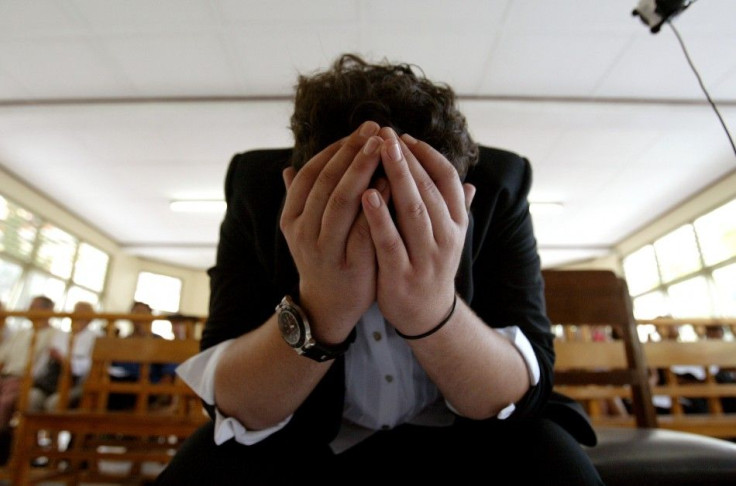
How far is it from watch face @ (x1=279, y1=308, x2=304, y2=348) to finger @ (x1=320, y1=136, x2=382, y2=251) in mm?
106

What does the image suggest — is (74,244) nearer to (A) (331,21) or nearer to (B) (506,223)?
(A) (331,21)

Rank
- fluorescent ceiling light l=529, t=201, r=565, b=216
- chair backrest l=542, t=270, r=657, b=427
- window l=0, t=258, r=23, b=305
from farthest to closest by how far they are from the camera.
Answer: fluorescent ceiling light l=529, t=201, r=565, b=216 < window l=0, t=258, r=23, b=305 < chair backrest l=542, t=270, r=657, b=427

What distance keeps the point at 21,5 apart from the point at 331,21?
183 centimetres

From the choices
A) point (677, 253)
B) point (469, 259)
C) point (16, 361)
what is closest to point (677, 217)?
point (677, 253)

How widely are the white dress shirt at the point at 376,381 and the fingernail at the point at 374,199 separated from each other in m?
0.26

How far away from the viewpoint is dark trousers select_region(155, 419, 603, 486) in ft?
1.70

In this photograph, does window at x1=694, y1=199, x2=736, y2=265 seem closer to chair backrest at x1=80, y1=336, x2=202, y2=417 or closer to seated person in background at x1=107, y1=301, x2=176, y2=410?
chair backrest at x1=80, y1=336, x2=202, y2=417

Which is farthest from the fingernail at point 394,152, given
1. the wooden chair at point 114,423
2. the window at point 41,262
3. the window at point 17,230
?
the window at point 17,230

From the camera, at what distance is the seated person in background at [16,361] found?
2.52m

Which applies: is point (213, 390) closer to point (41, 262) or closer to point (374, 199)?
point (374, 199)

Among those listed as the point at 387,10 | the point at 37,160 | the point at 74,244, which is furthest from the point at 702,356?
the point at 74,244

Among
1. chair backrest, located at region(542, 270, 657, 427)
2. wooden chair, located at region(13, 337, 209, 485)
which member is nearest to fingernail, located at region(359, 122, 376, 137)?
chair backrest, located at region(542, 270, 657, 427)

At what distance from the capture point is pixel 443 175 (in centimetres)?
47

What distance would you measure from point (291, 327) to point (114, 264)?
7961mm
